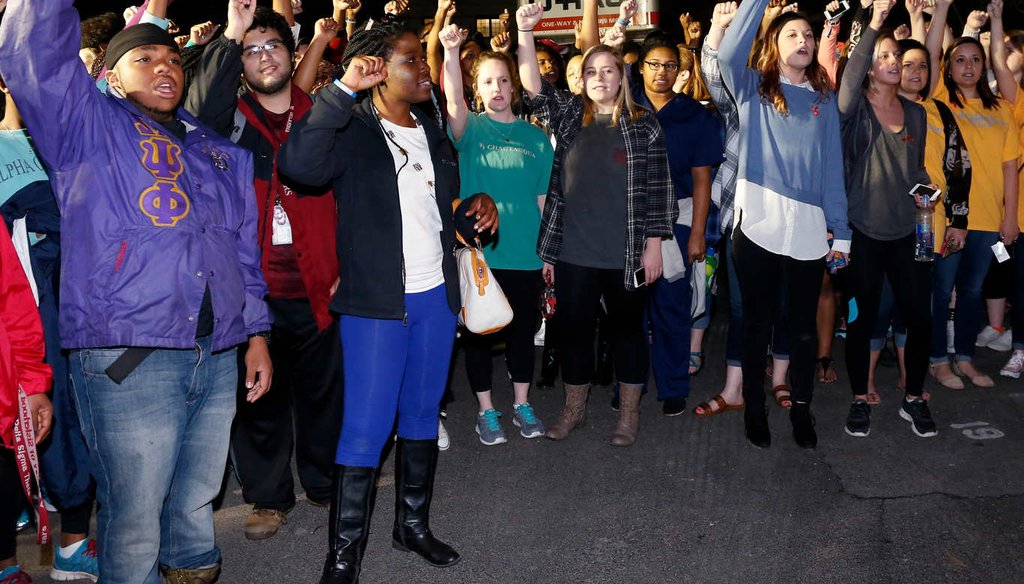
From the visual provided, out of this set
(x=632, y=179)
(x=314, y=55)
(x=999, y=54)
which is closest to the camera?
(x=314, y=55)

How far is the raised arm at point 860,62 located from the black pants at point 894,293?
0.83 m

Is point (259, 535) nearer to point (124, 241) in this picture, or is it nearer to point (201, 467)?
point (201, 467)

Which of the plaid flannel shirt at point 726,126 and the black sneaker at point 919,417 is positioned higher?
the plaid flannel shirt at point 726,126

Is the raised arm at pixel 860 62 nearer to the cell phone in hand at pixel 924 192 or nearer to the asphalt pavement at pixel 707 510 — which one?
the cell phone in hand at pixel 924 192

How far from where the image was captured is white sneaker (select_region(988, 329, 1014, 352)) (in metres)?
7.65

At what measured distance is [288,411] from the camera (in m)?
4.78

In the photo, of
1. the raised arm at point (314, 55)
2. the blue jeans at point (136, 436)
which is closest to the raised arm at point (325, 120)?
the blue jeans at point (136, 436)

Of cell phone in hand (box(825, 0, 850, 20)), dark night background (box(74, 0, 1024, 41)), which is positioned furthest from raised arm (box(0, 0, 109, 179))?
dark night background (box(74, 0, 1024, 41))

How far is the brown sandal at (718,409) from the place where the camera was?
627cm

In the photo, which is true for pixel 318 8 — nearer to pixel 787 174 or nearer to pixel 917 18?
pixel 917 18

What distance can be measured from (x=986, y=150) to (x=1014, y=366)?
167 cm

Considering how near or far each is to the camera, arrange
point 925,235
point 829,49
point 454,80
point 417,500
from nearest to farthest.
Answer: point 417,500
point 454,80
point 925,235
point 829,49

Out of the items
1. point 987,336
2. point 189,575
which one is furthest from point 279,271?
point 987,336

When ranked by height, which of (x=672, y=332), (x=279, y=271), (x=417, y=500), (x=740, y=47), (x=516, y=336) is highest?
(x=740, y=47)
